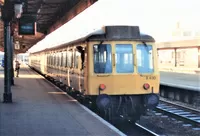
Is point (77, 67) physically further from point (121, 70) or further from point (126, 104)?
point (126, 104)

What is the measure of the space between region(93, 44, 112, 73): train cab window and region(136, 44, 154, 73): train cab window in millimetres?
872

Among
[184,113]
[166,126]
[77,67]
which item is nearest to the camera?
[166,126]

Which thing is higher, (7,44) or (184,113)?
(7,44)

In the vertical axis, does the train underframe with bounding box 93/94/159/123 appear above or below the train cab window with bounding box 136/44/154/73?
below

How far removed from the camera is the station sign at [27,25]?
16.8 metres

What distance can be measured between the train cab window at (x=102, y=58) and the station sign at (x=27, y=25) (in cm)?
578

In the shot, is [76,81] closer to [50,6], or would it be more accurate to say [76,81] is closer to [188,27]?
[50,6]

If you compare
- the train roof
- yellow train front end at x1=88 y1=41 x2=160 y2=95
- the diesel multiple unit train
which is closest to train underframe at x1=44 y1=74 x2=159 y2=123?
the diesel multiple unit train

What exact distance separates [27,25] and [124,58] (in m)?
6.72

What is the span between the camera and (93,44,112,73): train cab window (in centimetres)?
1161

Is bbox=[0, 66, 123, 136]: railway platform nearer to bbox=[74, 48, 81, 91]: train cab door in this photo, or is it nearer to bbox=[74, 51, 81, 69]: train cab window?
bbox=[74, 48, 81, 91]: train cab door

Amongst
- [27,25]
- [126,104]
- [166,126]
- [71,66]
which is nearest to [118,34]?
[126,104]

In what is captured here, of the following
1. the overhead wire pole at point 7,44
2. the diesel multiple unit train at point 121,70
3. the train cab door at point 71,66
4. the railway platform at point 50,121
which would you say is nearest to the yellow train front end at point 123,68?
the diesel multiple unit train at point 121,70

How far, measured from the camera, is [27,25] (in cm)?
1709
